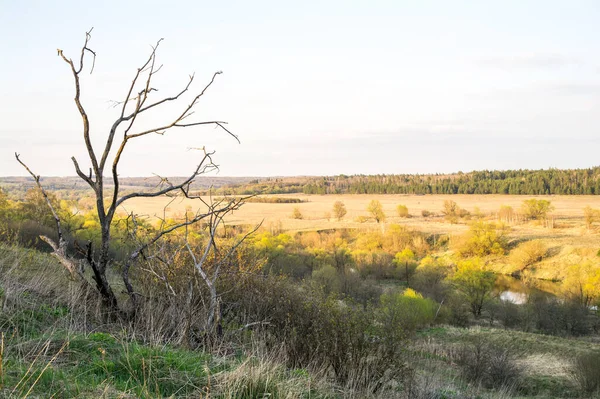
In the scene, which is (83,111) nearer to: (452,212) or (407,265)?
(407,265)

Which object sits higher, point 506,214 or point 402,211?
point 402,211

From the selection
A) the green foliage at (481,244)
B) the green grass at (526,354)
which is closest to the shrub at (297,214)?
the green foliage at (481,244)

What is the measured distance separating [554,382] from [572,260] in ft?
147

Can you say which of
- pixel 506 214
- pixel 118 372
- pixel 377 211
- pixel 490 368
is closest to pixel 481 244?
pixel 506 214

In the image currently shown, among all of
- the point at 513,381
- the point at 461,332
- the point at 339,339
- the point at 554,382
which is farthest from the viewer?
the point at 461,332

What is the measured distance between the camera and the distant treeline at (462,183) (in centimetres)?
11466

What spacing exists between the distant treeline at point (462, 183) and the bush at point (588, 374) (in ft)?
291

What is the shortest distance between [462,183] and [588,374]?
116952 millimetres

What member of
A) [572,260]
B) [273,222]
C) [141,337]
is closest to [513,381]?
[141,337]

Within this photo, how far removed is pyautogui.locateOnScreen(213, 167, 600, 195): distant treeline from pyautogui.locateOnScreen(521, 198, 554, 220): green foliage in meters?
31.0

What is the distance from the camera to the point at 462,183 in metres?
131

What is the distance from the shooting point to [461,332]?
30453 mm

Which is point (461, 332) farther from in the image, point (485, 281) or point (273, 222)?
point (273, 222)

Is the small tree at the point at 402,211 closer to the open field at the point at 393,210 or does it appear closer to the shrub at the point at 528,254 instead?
the open field at the point at 393,210
